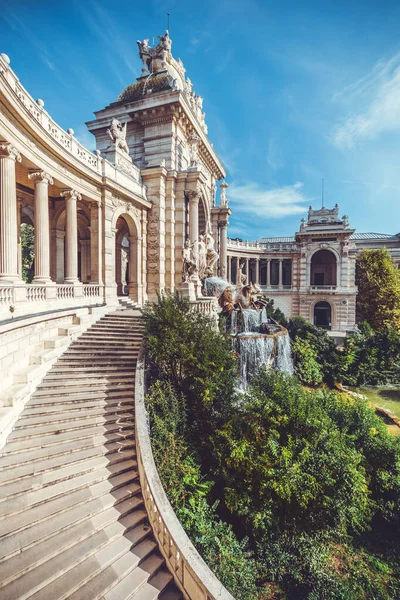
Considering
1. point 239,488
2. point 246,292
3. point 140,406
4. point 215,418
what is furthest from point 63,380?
point 246,292

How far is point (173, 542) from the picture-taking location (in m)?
6.24

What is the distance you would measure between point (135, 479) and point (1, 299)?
Result: 734 centimetres

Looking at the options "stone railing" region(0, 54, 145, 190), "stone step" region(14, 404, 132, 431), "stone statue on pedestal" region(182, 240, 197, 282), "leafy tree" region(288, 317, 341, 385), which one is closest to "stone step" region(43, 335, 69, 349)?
"stone step" region(14, 404, 132, 431)

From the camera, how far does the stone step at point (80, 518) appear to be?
589 cm

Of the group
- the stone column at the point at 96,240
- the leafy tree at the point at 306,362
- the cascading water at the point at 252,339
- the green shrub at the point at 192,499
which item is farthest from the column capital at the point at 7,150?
the leafy tree at the point at 306,362

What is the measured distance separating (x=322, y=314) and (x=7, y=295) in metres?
45.5

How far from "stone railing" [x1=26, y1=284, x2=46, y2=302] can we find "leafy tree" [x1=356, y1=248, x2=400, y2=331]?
3757 centimetres

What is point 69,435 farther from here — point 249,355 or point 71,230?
point 71,230

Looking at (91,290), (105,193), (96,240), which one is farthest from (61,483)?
(105,193)

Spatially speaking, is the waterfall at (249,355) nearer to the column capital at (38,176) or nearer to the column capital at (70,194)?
the column capital at (70,194)

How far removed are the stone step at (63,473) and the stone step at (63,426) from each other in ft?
3.78

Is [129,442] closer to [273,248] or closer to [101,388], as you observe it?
[101,388]

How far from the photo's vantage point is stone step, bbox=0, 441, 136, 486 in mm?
7145

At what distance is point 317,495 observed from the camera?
830 cm
